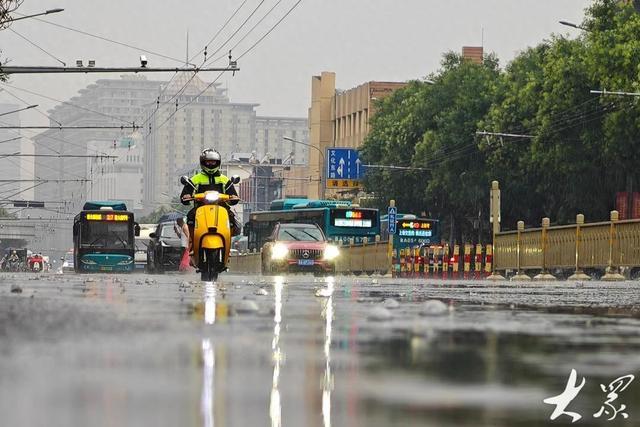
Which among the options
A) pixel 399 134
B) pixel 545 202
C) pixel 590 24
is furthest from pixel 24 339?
pixel 399 134

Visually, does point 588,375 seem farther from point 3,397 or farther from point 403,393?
point 3,397

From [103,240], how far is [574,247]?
3420 centimetres

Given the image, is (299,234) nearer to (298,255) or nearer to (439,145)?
(298,255)

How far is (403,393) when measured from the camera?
529 centimetres

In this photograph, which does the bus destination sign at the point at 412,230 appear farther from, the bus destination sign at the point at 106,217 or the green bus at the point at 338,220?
the bus destination sign at the point at 106,217

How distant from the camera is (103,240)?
6800cm

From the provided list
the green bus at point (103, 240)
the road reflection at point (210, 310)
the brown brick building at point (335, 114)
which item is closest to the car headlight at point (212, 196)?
the road reflection at point (210, 310)

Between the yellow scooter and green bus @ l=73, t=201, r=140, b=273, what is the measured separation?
46653 millimetres

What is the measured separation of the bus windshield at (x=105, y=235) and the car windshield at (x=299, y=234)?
861 inches

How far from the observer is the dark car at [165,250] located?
6650cm

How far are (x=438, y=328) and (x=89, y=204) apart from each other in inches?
2408

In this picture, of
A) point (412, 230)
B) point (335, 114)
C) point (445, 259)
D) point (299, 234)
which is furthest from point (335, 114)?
point (299, 234)

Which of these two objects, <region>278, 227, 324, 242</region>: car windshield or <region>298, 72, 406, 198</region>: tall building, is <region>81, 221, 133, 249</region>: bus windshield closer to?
<region>278, 227, 324, 242</region>: car windshield

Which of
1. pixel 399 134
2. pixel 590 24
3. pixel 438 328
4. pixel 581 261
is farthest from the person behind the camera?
pixel 399 134
